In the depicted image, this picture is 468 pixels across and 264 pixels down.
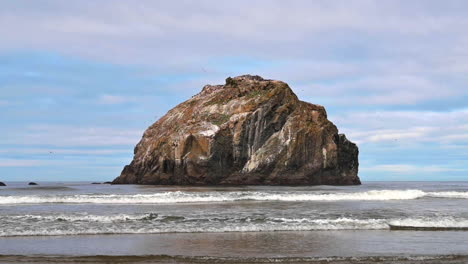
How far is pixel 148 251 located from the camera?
570 inches

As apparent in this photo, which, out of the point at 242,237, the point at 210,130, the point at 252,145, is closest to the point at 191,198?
the point at 242,237

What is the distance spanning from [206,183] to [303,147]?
51.2 feet

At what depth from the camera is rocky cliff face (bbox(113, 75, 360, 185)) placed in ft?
226

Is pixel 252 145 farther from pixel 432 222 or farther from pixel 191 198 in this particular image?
pixel 432 222

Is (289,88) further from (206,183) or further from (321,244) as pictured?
(321,244)

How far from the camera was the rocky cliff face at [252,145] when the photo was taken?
68938 mm

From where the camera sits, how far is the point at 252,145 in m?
70.7

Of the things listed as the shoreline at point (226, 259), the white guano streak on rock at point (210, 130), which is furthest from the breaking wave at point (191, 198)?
the white guano streak on rock at point (210, 130)

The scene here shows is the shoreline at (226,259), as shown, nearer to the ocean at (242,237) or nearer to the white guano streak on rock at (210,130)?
the ocean at (242,237)

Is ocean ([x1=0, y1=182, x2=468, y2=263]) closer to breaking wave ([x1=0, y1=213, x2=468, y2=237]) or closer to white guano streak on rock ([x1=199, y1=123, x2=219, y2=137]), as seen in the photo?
breaking wave ([x1=0, y1=213, x2=468, y2=237])

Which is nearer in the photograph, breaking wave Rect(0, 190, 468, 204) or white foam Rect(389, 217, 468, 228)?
white foam Rect(389, 217, 468, 228)

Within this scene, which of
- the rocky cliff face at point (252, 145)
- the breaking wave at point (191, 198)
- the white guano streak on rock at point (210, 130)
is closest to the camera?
the breaking wave at point (191, 198)

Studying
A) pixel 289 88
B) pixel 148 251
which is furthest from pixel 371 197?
pixel 289 88

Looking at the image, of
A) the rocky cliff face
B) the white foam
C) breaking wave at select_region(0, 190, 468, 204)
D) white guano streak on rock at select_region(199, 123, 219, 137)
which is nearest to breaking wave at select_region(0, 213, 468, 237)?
the white foam
